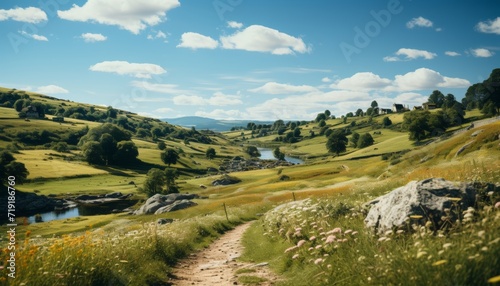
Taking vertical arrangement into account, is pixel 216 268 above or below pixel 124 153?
below

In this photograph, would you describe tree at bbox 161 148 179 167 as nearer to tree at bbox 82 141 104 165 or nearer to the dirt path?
tree at bbox 82 141 104 165

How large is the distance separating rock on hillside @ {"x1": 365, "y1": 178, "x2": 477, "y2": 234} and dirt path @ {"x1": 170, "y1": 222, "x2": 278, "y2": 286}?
452 centimetres

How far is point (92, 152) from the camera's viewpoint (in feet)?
527

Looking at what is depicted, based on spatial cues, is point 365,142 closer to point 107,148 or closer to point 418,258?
point 107,148

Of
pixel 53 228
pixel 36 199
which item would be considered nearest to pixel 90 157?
pixel 36 199

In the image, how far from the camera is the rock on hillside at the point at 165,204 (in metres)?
61.6

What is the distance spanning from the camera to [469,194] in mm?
9625

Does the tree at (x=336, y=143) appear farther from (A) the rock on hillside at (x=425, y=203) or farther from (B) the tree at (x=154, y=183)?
(A) the rock on hillside at (x=425, y=203)

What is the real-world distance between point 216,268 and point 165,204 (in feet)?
183

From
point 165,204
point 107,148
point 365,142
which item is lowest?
point 165,204

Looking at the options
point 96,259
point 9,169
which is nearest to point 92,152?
point 9,169

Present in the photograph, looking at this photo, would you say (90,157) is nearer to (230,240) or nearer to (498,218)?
(230,240)

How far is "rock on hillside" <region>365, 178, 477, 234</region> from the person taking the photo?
9.33 m

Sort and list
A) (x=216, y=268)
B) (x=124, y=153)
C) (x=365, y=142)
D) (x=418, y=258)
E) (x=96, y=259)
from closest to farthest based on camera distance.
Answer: (x=418, y=258) → (x=96, y=259) → (x=216, y=268) → (x=365, y=142) → (x=124, y=153)
